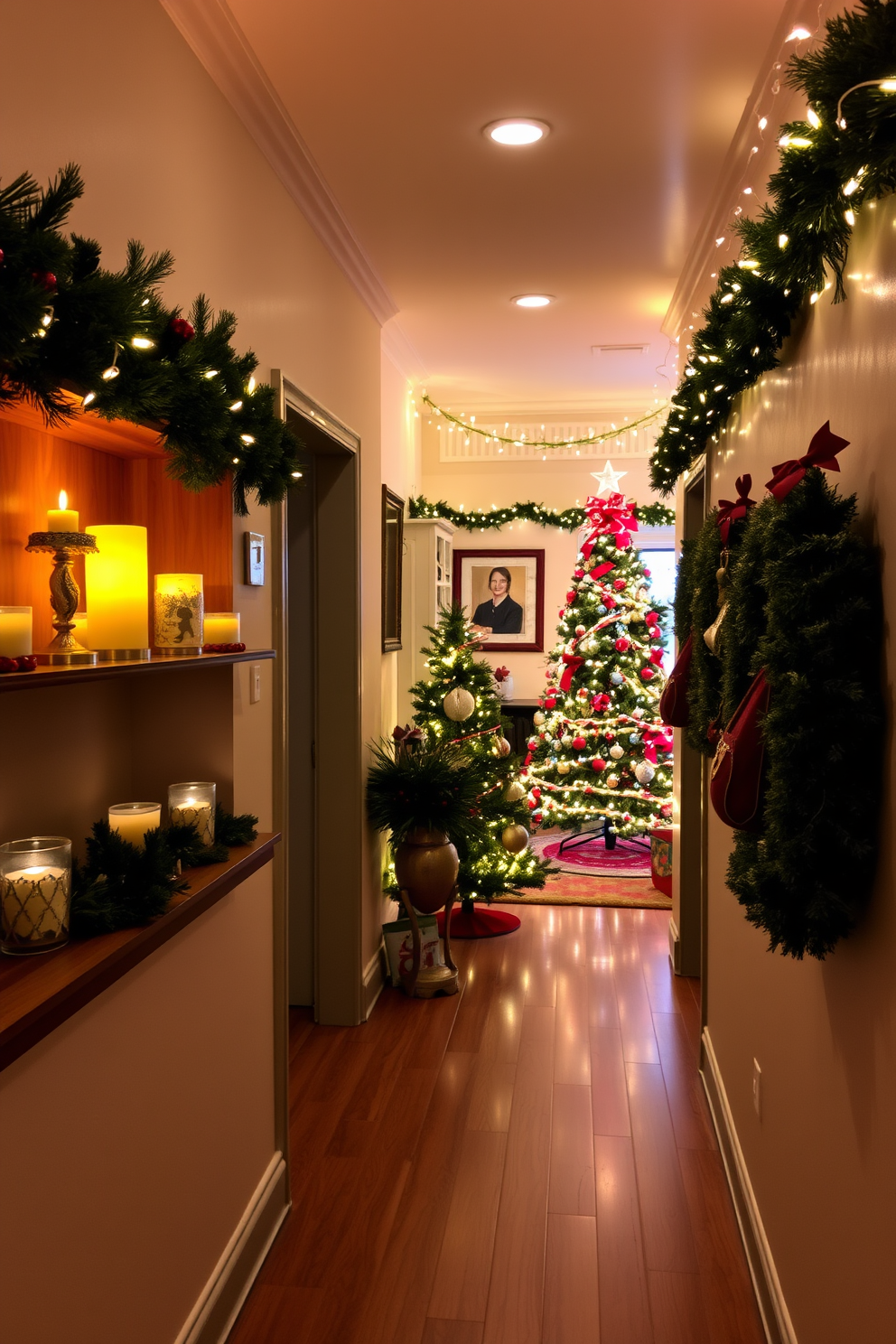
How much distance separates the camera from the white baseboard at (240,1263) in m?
2.14

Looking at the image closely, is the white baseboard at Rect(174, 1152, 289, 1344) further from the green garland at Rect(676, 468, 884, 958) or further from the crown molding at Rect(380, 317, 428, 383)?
the crown molding at Rect(380, 317, 428, 383)

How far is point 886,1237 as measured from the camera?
141 cm

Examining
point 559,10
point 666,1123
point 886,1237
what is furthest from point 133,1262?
point 559,10

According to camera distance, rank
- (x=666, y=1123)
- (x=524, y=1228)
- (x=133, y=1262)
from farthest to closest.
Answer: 1. (x=666, y=1123)
2. (x=524, y=1228)
3. (x=133, y=1262)

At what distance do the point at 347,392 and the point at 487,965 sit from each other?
8.46 ft

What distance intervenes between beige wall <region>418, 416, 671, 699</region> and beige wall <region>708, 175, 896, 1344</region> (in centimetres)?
478

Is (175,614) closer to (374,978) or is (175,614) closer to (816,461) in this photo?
(816,461)

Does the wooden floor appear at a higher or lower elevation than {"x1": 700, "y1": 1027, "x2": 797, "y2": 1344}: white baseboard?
→ lower

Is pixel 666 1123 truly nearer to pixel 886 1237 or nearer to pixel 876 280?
pixel 886 1237

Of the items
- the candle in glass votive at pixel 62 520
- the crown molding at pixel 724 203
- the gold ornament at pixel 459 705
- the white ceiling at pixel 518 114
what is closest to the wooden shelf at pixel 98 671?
the candle in glass votive at pixel 62 520

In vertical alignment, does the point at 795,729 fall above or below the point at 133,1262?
above

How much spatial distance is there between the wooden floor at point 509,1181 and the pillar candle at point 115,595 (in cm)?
161

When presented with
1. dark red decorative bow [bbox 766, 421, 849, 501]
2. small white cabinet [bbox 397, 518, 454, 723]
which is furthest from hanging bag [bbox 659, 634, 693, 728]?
small white cabinet [bbox 397, 518, 454, 723]

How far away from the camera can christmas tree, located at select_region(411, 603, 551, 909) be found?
5.06 m
